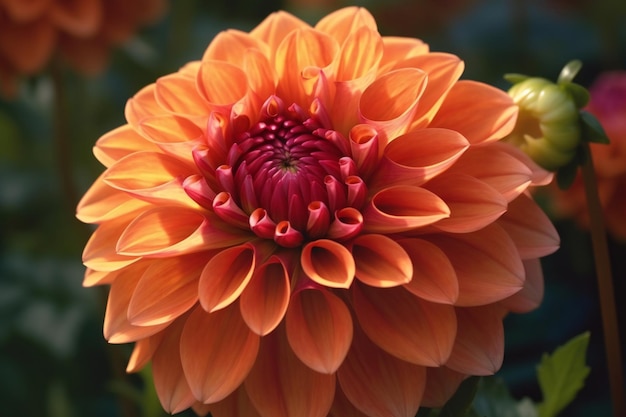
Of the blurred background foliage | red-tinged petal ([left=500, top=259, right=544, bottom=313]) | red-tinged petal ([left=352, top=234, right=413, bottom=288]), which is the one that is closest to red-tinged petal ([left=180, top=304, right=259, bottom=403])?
red-tinged petal ([left=352, top=234, right=413, bottom=288])

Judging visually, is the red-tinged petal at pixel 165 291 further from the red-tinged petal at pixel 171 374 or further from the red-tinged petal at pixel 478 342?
the red-tinged petal at pixel 478 342

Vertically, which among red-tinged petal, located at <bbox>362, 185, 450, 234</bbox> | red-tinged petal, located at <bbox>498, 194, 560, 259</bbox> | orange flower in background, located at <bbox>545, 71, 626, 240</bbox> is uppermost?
red-tinged petal, located at <bbox>362, 185, 450, 234</bbox>

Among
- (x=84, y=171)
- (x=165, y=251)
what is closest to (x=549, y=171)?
(x=165, y=251)

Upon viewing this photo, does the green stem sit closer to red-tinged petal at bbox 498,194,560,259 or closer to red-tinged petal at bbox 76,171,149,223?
red-tinged petal at bbox 498,194,560,259

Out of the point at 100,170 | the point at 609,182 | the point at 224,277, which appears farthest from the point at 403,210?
the point at 100,170

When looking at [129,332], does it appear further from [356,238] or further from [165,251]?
[356,238]

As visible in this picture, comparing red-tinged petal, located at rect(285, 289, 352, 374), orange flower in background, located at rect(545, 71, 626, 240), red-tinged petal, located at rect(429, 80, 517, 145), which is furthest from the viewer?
orange flower in background, located at rect(545, 71, 626, 240)
